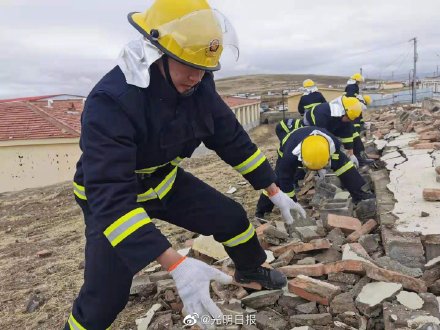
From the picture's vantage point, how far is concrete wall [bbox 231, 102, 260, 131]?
26.9 metres

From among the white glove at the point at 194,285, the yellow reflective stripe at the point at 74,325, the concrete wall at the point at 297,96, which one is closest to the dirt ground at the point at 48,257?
the yellow reflective stripe at the point at 74,325

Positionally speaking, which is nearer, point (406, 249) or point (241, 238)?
point (241, 238)

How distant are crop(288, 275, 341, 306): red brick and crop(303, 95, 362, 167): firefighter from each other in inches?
124

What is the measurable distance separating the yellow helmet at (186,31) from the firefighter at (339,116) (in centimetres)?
374

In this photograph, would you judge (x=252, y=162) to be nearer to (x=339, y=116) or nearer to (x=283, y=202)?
(x=283, y=202)

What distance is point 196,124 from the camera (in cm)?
235

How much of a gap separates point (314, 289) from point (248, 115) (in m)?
26.3

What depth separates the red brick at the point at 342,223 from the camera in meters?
3.88

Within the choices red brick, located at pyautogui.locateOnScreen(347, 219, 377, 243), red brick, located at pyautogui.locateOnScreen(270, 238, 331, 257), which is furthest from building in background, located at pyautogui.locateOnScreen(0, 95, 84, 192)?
red brick, located at pyautogui.locateOnScreen(347, 219, 377, 243)

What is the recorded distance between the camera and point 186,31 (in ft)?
6.68

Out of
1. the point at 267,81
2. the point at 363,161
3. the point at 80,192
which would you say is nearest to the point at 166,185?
the point at 80,192

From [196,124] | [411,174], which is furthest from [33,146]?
[196,124]

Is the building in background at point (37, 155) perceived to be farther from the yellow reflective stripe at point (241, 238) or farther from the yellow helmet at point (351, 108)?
the yellow reflective stripe at point (241, 238)

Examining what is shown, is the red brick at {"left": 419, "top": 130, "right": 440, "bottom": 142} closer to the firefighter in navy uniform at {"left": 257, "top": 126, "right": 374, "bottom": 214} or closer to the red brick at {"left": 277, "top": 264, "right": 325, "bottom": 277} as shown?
the firefighter in navy uniform at {"left": 257, "top": 126, "right": 374, "bottom": 214}
